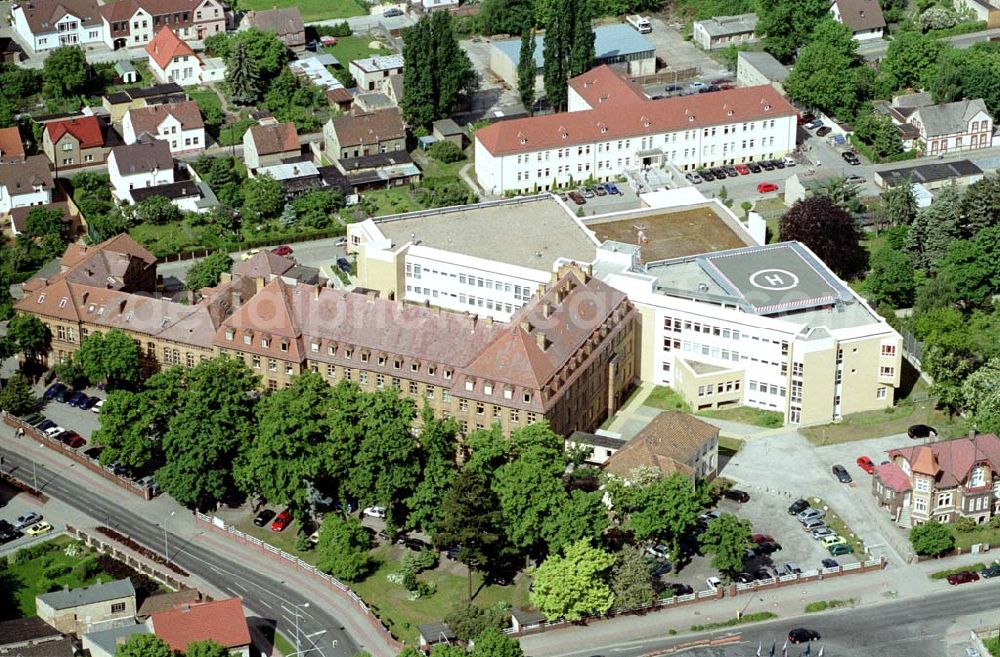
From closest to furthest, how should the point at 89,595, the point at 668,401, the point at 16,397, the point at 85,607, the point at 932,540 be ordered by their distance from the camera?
the point at 85,607, the point at 89,595, the point at 932,540, the point at 16,397, the point at 668,401

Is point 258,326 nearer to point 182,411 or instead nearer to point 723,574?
point 182,411

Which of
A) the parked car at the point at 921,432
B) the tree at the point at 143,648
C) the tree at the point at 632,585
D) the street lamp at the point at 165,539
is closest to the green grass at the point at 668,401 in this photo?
the parked car at the point at 921,432

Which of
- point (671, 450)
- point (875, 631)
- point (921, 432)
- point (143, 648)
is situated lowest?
point (875, 631)

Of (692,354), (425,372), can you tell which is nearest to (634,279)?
(692,354)

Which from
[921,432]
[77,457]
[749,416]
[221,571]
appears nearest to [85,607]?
[221,571]

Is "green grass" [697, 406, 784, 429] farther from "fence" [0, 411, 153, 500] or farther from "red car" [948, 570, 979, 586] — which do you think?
"fence" [0, 411, 153, 500]

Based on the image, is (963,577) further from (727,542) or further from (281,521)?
(281,521)

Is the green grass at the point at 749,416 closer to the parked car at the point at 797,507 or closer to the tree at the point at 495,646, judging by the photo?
the parked car at the point at 797,507
